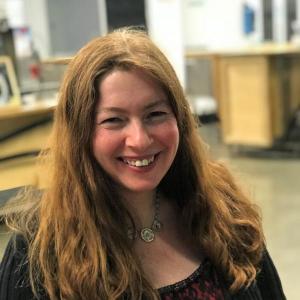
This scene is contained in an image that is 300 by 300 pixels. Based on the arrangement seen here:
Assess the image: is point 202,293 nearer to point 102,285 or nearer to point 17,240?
point 102,285

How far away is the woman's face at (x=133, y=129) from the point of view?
0.99 meters

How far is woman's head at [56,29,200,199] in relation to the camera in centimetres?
100

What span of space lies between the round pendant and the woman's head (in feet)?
0.61

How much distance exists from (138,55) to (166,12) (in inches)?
155

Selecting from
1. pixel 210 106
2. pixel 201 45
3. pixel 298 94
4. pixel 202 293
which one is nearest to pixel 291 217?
pixel 298 94

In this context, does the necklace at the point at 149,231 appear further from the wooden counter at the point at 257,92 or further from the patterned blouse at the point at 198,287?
the wooden counter at the point at 257,92

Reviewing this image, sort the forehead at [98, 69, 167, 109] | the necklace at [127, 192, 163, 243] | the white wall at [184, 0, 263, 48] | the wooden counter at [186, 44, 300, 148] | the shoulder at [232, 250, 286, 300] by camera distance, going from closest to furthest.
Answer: the forehead at [98, 69, 167, 109] < the necklace at [127, 192, 163, 243] < the shoulder at [232, 250, 286, 300] < the wooden counter at [186, 44, 300, 148] < the white wall at [184, 0, 263, 48]

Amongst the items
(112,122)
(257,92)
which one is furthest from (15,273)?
(257,92)

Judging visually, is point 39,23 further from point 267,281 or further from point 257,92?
point 267,281

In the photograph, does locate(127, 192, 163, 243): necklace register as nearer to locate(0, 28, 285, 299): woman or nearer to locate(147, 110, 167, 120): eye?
locate(0, 28, 285, 299): woman

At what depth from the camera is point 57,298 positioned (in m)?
1.00

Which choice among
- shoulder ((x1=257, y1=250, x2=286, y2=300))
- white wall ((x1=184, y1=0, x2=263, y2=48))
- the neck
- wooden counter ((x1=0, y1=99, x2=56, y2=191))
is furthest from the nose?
white wall ((x1=184, y1=0, x2=263, y2=48))

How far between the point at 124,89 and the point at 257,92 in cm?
392

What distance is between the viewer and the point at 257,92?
477 cm
